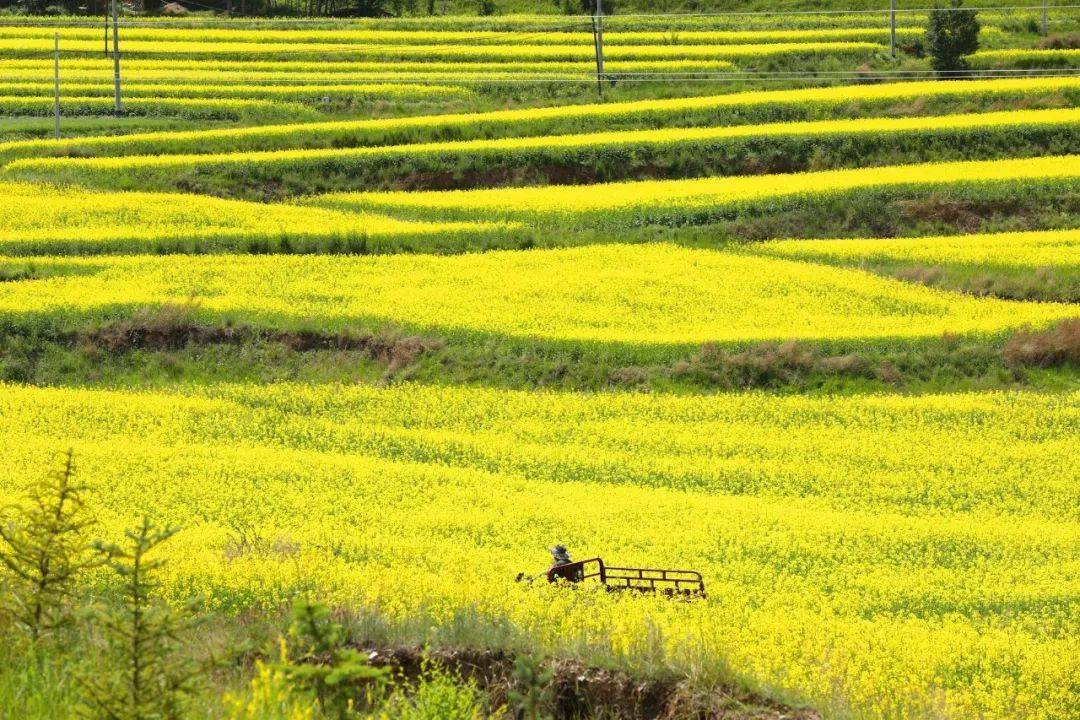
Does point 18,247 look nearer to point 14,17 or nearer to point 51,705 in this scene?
point 51,705

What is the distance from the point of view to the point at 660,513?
20.1 m

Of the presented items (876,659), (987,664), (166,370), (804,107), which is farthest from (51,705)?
(804,107)

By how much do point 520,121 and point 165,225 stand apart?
15.8 meters

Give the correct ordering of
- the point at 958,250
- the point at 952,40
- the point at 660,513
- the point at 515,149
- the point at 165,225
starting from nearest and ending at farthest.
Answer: the point at 660,513 < the point at 958,250 < the point at 165,225 < the point at 515,149 < the point at 952,40

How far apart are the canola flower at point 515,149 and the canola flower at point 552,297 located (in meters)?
9.45

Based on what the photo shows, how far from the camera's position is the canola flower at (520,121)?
47219 millimetres

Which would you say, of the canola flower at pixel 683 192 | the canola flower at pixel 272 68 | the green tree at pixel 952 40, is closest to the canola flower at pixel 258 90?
the canola flower at pixel 272 68

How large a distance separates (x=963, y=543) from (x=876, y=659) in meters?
5.21

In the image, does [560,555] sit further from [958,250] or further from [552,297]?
[958,250]

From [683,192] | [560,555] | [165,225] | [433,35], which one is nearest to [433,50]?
[433,35]

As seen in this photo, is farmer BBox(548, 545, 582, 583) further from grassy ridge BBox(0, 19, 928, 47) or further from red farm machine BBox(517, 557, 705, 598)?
grassy ridge BBox(0, 19, 928, 47)

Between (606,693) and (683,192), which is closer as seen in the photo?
(606,693)

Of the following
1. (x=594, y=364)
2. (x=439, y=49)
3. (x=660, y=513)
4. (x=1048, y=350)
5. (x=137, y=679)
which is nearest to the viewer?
(x=137, y=679)

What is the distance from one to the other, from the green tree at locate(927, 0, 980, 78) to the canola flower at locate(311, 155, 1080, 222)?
1344 centimetres
